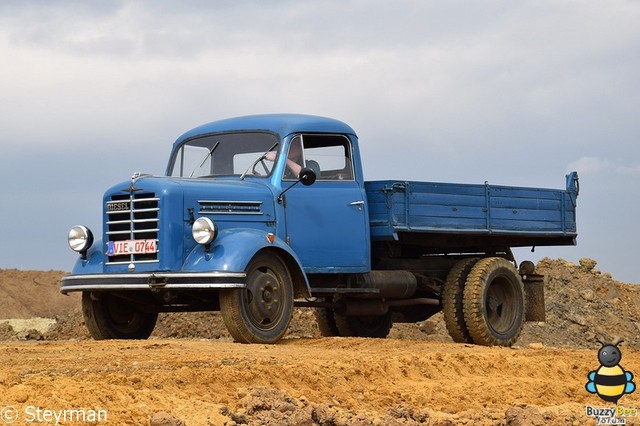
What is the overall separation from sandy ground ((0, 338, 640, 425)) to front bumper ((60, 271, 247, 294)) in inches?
25.1

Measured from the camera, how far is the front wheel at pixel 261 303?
12164mm

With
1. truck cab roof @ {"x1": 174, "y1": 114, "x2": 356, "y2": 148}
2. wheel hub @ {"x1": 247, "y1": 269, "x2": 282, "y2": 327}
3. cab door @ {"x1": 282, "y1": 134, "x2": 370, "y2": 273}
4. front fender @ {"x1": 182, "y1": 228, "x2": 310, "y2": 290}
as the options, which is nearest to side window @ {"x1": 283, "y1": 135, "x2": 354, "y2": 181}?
cab door @ {"x1": 282, "y1": 134, "x2": 370, "y2": 273}

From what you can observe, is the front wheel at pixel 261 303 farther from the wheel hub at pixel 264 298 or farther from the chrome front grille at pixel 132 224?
the chrome front grille at pixel 132 224

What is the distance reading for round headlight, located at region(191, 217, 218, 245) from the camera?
1220 cm

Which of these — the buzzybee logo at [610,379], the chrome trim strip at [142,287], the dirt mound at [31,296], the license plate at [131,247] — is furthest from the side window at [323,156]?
the dirt mound at [31,296]

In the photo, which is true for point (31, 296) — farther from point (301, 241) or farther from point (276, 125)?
point (301, 241)

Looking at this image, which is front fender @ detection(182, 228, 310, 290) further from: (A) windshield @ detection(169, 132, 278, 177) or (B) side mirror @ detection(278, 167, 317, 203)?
(A) windshield @ detection(169, 132, 278, 177)

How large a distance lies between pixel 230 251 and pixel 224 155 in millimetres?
2299

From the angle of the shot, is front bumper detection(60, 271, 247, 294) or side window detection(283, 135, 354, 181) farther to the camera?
side window detection(283, 135, 354, 181)

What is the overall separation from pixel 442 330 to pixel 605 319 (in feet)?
15.8

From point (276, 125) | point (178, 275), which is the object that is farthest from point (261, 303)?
point (276, 125)

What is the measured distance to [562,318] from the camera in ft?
76.6

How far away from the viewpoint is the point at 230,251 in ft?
39.7

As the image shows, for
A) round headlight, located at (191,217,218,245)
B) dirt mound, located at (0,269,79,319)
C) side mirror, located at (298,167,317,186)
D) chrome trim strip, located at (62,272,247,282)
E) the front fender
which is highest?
side mirror, located at (298,167,317,186)
